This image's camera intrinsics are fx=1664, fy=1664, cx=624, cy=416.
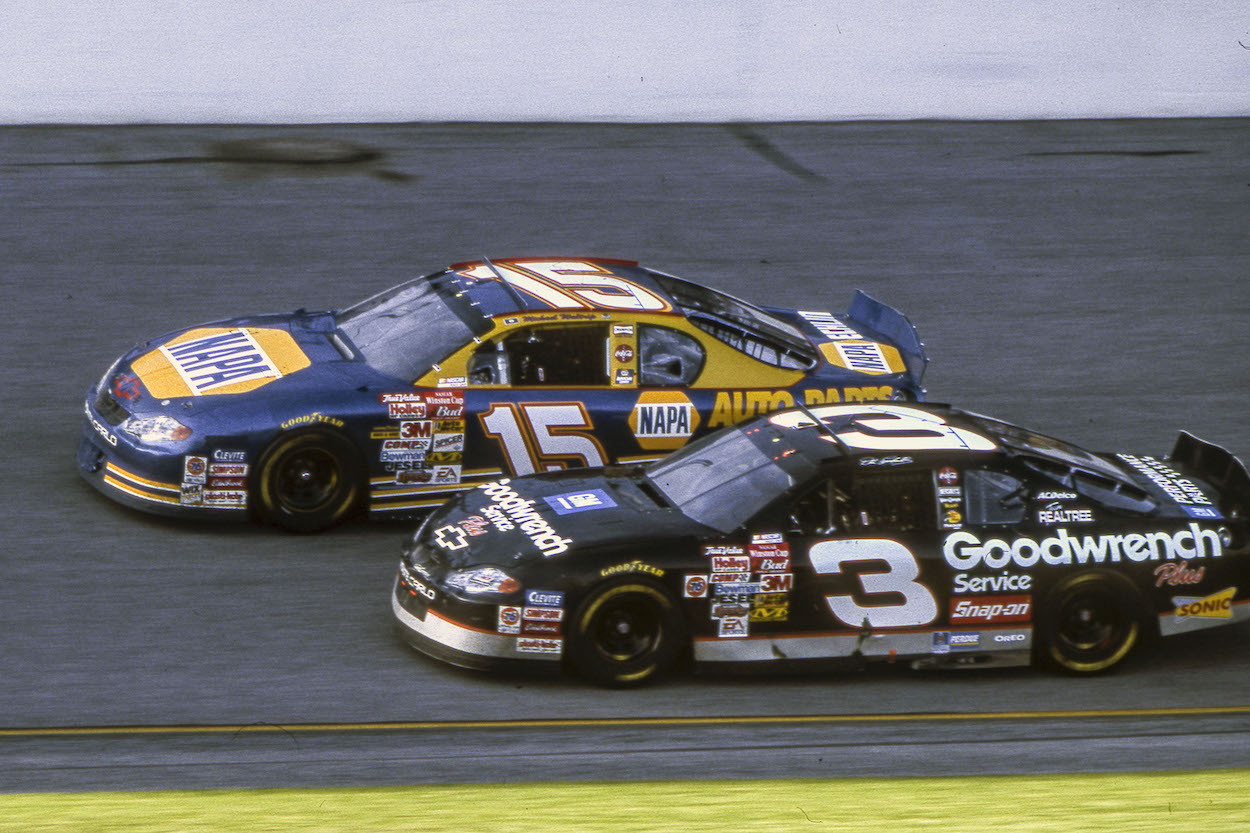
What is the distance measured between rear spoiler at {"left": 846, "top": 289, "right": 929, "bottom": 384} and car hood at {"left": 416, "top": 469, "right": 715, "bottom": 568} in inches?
106

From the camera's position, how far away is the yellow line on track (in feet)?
23.3

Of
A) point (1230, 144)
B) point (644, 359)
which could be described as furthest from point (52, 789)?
point (1230, 144)

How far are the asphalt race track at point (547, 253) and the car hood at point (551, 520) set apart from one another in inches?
23.8

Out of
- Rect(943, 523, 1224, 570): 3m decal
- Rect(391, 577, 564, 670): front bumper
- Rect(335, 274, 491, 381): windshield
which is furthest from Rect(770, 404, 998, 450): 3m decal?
Rect(335, 274, 491, 381): windshield

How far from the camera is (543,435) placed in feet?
30.7

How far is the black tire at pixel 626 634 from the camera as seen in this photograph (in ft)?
24.8

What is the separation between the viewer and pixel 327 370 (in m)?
9.34

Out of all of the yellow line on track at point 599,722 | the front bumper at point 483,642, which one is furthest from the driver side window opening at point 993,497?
the front bumper at point 483,642

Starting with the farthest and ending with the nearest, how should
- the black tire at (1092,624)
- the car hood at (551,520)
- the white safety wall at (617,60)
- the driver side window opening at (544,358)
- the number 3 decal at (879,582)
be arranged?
the white safety wall at (617,60)
the driver side window opening at (544,358)
the black tire at (1092,624)
the number 3 decal at (879,582)
the car hood at (551,520)

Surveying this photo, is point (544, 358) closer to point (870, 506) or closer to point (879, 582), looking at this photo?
point (870, 506)

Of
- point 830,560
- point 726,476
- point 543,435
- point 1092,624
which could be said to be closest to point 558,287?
point 543,435

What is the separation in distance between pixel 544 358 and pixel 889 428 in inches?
86.2

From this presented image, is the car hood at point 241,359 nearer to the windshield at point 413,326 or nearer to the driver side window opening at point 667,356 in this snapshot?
the windshield at point 413,326

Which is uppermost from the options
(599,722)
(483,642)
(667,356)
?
(667,356)
